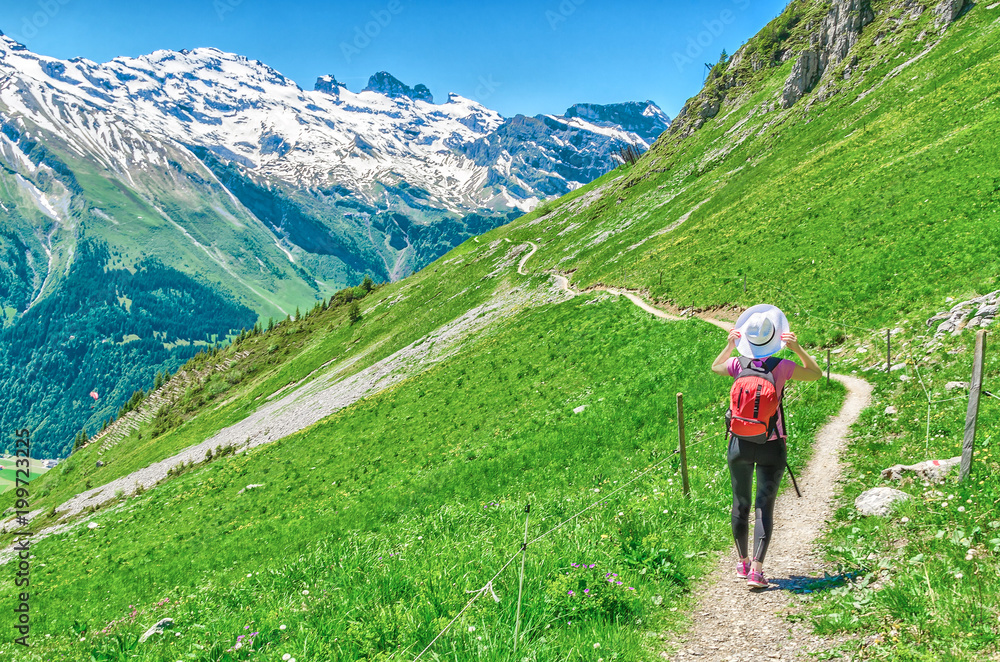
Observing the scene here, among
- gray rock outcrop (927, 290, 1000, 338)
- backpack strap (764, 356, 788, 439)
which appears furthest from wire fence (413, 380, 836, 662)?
gray rock outcrop (927, 290, 1000, 338)

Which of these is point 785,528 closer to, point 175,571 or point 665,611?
point 665,611

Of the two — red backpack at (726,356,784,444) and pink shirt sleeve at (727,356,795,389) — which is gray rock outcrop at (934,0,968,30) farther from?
red backpack at (726,356,784,444)

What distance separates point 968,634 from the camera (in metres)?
5.52

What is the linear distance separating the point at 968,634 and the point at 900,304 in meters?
20.6

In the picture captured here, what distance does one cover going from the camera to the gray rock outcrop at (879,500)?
9.13 meters

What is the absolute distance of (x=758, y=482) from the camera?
27.8 ft

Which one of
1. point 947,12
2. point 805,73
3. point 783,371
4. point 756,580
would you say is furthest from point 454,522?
point 805,73

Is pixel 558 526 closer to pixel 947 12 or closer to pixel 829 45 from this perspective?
pixel 947 12

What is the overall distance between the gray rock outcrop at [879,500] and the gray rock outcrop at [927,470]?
59 centimetres

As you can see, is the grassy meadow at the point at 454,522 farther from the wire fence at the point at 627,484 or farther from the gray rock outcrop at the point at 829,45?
the gray rock outcrop at the point at 829,45

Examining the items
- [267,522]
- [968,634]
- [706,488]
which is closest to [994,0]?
[706,488]

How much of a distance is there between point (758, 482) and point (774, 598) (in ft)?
5.45

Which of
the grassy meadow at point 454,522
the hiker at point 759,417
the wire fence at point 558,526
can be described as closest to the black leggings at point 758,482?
the hiker at point 759,417

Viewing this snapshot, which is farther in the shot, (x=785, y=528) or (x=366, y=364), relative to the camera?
(x=366, y=364)
